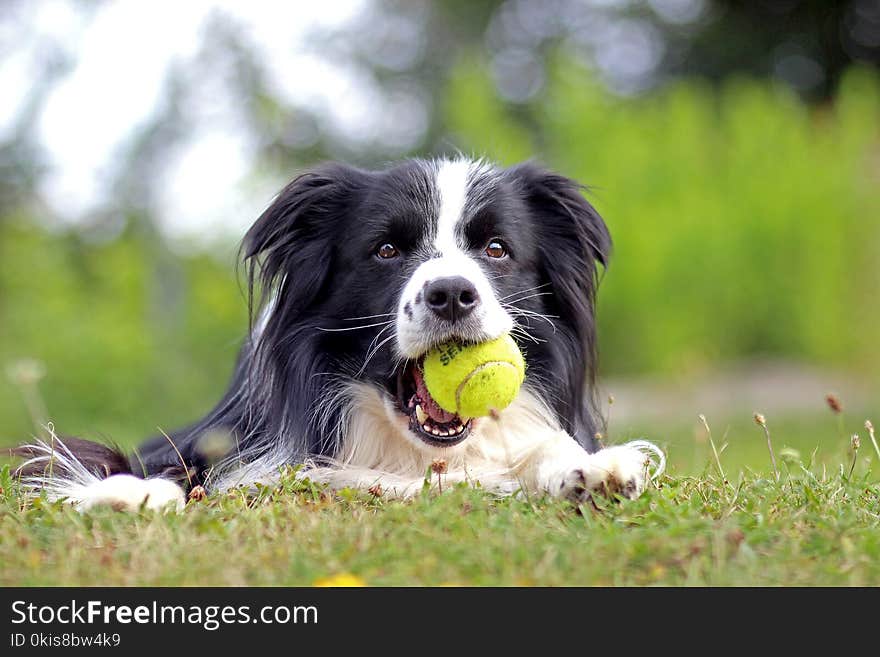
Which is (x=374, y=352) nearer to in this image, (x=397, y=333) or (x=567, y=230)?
(x=397, y=333)

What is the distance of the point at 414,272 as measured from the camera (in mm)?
3891

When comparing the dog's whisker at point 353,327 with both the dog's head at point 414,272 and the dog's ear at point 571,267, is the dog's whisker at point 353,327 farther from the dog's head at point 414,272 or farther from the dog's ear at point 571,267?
the dog's ear at point 571,267

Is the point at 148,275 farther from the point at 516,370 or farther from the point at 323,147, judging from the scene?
the point at 516,370

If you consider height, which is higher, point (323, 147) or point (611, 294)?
point (323, 147)

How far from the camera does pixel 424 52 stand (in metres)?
20.9

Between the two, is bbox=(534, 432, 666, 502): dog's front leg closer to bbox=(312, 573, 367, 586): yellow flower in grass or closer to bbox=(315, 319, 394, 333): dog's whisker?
bbox=(315, 319, 394, 333): dog's whisker

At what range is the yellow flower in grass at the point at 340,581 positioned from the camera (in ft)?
8.54

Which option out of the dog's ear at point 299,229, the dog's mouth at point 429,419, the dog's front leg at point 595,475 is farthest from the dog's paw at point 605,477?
the dog's ear at point 299,229

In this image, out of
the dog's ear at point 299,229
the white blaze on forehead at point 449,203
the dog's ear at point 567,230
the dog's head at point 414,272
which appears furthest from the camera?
the dog's ear at point 567,230

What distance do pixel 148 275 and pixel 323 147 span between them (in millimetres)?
5886

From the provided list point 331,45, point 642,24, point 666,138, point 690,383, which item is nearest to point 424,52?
point 331,45

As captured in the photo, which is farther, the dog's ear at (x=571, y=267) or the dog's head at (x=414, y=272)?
the dog's ear at (x=571, y=267)

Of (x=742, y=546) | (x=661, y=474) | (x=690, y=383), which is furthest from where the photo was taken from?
(x=690, y=383)

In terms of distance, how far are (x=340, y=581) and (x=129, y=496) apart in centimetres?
105
